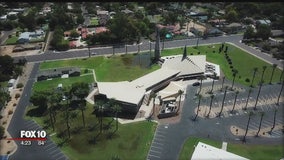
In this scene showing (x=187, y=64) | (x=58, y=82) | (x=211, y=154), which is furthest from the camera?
(x=187, y=64)

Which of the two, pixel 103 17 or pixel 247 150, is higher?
pixel 103 17

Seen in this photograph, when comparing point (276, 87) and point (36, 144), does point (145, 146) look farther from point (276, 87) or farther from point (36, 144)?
point (276, 87)

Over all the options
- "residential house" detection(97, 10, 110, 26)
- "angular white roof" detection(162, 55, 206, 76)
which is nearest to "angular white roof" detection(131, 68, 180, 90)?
"angular white roof" detection(162, 55, 206, 76)

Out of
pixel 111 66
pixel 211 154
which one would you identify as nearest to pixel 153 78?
pixel 111 66

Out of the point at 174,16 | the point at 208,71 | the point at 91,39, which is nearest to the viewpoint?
the point at 208,71

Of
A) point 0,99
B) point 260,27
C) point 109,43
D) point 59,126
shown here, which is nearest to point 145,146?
point 59,126

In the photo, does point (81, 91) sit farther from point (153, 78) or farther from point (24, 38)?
point (24, 38)

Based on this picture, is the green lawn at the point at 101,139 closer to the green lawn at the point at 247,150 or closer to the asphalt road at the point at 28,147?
the asphalt road at the point at 28,147
